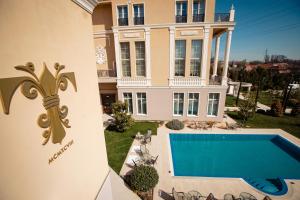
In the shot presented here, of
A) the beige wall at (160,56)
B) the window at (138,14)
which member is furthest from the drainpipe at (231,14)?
the window at (138,14)

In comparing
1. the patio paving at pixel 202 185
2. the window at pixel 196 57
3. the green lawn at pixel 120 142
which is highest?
the window at pixel 196 57

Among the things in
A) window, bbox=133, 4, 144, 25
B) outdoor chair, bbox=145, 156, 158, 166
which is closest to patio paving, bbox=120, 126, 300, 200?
outdoor chair, bbox=145, 156, 158, 166

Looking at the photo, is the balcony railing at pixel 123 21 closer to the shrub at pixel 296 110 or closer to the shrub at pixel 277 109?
the shrub at pixel 277 109

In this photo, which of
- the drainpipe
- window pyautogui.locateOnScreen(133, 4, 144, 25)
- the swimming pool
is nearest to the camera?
the swimming pool

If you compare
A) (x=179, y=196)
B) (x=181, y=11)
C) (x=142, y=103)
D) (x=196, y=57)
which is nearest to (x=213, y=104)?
(x=196, y=57)

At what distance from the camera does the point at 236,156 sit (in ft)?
34.8

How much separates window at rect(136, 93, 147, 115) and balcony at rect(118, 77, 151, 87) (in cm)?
116

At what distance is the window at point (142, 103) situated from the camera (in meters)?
15.5

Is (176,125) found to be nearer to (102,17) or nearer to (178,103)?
(178,103)

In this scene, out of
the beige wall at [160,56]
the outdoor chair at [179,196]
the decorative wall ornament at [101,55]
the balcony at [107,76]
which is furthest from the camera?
the decorative wall ornament at [101,55]

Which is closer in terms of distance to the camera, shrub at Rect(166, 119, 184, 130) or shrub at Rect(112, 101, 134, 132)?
shrub at Rect(112, 101, 134, 132)

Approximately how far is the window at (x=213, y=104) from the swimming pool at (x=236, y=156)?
2948 millimetres

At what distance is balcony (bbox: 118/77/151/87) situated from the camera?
14.9m

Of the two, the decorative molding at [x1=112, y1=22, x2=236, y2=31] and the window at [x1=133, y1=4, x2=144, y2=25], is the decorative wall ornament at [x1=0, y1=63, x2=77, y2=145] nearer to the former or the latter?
the decorative molding at [x1=112, y1=22, x2=236, y2=31]
